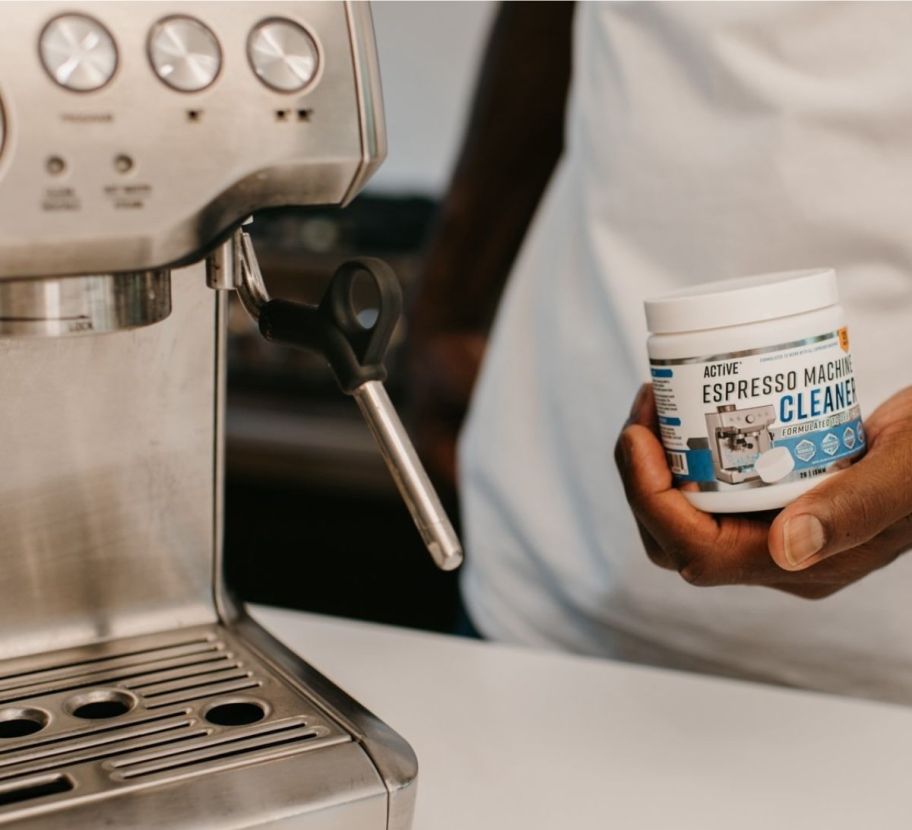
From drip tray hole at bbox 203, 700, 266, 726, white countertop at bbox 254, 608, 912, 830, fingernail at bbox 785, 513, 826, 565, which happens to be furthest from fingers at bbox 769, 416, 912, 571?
drip tray hole at bbox 203, 700, 266, 726

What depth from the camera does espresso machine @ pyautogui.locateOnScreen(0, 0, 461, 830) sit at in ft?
1.34

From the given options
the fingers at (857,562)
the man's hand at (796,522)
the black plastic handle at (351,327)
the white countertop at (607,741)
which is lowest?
the white countertop at (607,741)

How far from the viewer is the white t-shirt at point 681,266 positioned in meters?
0.69

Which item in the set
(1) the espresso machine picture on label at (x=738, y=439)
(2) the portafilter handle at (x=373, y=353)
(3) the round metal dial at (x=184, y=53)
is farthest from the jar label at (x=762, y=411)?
(3) the round metal dial at (x=184, y=53)

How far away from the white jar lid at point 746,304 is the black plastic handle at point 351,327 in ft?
0.41

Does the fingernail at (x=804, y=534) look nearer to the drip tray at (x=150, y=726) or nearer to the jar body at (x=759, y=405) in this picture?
the jar body at (x=759, y=405)

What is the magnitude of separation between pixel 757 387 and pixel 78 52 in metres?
0.29

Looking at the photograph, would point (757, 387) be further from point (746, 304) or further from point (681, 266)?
point (681, 266)

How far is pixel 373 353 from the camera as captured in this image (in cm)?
47

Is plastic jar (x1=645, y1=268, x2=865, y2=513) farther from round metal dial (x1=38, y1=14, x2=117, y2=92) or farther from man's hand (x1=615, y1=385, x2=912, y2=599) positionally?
round metal dial (x1=38, y1=14, x2=117, y2=92)

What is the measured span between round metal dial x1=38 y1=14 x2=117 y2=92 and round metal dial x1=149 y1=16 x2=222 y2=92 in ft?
0.05

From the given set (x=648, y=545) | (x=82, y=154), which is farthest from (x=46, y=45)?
(x=648, y=545)

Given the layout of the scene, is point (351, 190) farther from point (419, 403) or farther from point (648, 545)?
point (419, 403)

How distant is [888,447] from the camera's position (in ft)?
1.81
